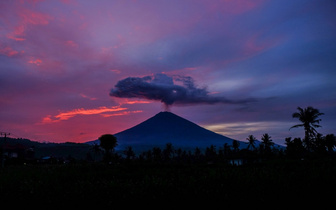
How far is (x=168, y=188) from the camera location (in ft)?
26.6

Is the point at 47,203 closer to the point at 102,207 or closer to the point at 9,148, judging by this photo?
the point at 102,207

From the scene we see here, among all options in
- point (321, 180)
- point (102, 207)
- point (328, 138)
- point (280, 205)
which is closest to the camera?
point (102, 207)

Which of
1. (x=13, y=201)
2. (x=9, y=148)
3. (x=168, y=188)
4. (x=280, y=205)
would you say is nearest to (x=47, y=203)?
(x=13, y=201)

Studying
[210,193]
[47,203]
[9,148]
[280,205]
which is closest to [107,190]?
[47,203]

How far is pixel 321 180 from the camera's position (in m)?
9.31

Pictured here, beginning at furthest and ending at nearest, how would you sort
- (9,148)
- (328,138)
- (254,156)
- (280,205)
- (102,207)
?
(9,148) < (328,138) < (254,156) < (280,205) < (102,207)

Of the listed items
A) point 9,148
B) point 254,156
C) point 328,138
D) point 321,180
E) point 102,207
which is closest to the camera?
point 102,207

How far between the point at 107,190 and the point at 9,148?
9860cm

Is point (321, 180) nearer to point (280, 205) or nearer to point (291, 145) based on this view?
point (280, 205)

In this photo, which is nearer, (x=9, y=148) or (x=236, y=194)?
(x=236, y=194)

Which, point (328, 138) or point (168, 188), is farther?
point (328, 138)

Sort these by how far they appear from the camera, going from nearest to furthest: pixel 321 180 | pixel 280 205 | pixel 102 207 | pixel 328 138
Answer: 1. pixel 102 207
2. pixel 280 205
3. pixel 321 180
4. pixel 328 138

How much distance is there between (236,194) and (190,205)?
155 centimetres

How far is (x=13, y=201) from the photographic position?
25.7 ft
